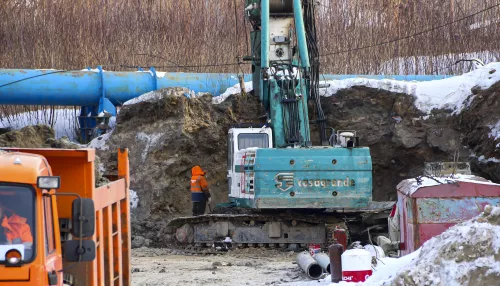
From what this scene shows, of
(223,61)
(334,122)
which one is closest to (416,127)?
(334,122)

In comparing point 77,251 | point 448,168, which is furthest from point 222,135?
point 77,251

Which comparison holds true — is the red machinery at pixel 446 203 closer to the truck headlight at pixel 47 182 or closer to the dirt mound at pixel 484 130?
the truck headlight at pixel 47 182

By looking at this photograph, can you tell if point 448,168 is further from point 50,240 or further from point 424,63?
point 50,240

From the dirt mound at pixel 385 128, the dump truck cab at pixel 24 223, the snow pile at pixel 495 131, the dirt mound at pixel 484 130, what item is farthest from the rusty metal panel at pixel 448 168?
the dump truck cab at pixel 24 223

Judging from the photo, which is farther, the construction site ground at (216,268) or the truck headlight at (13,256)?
the construction site ground at (216,268)

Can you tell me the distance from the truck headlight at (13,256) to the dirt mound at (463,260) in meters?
3.45

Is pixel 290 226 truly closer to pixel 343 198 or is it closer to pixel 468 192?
pixel 343 198

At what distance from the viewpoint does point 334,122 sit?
20.3m

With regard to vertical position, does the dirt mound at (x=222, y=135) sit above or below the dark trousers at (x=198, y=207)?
above

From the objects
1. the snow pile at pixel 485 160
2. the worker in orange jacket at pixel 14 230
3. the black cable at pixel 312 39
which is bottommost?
the snow pile at pixel 485 160

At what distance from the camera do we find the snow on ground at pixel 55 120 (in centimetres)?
2303

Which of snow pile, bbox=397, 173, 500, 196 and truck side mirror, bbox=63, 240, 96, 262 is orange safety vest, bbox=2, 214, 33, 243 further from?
snow pile, bbox=397, 173, 500, 196

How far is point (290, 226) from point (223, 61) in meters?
11.3

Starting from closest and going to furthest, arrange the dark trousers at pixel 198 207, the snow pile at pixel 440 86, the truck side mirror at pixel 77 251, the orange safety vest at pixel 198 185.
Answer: the truck side mirror at pixel 77 251 < the orange safety vest at pixel 198 185 < the dark trousers at pixel 198 207 < the snow pile at pixel 440 86
